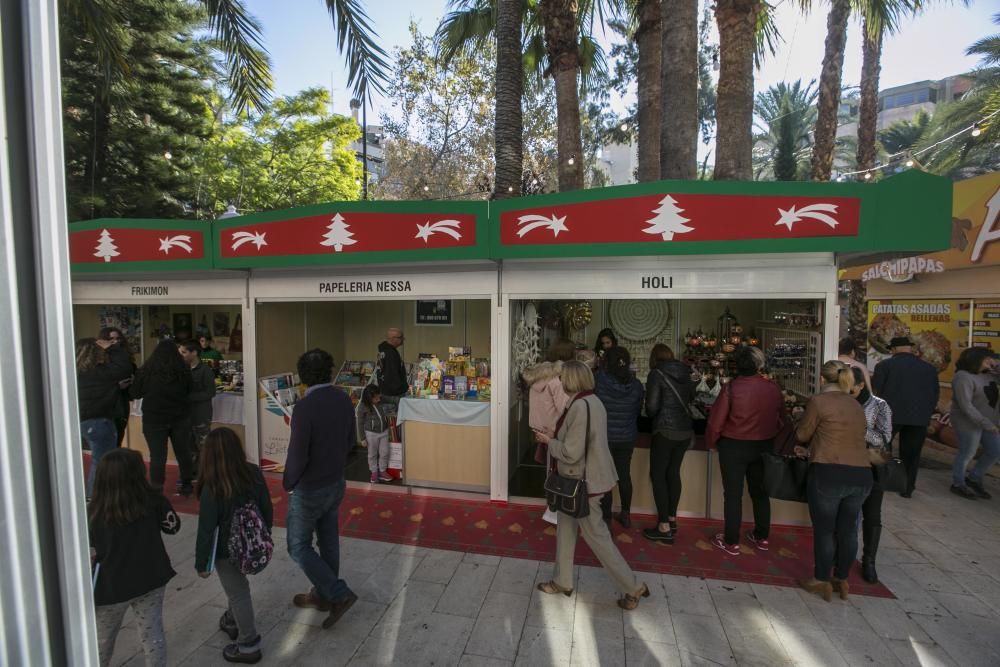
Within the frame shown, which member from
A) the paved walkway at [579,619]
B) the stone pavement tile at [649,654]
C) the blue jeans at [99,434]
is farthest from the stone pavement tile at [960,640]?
the blue jeans at [99,434]

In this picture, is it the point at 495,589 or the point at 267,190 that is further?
the point at 267,190

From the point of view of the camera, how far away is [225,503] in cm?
280

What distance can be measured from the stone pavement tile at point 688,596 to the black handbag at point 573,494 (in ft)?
3.37

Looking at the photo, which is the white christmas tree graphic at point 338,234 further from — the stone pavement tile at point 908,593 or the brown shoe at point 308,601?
the stone pavement tile at point 908,593

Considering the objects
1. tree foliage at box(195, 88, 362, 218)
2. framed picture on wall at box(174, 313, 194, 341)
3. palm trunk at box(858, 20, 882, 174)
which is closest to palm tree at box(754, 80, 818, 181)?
palm trunk at box(858, 20, 882, 174)

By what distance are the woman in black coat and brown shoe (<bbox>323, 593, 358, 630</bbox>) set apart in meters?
3.05

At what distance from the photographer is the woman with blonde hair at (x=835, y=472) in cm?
349

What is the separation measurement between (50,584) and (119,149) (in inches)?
680

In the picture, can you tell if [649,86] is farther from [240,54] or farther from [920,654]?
[920,654]

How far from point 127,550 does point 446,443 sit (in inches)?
137

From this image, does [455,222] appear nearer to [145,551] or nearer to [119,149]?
[145,551]

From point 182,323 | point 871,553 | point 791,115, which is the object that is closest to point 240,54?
point 182,323

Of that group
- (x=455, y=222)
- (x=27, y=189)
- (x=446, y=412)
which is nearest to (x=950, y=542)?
(x=446, y=412)

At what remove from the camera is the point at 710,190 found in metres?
4.17
